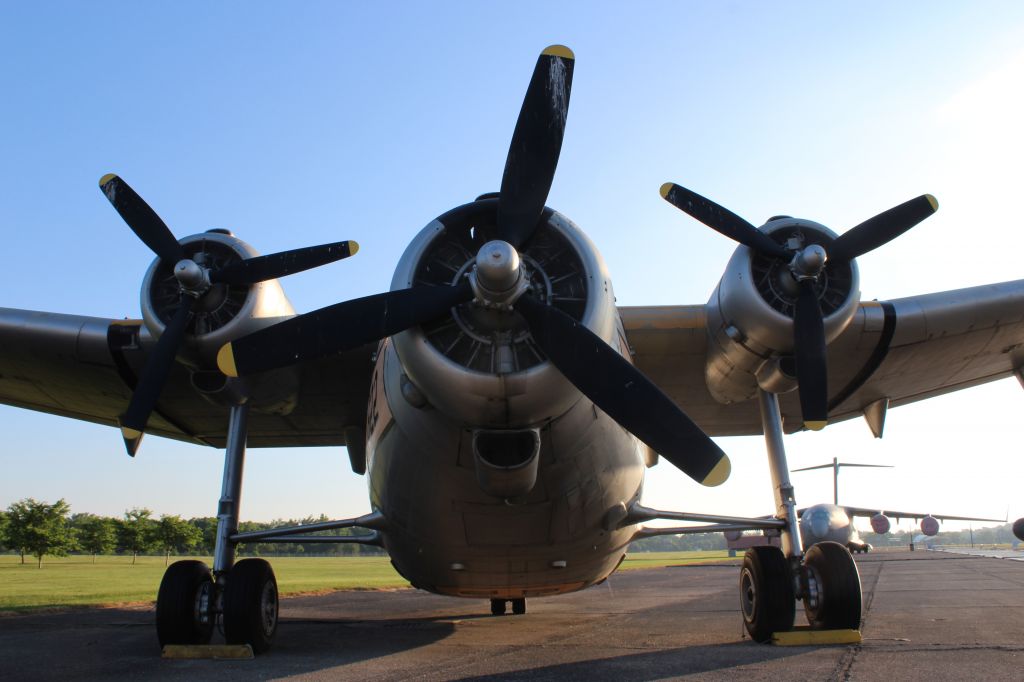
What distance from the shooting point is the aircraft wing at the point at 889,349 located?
10.5 m

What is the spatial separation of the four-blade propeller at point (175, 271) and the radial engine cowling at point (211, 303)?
17cm

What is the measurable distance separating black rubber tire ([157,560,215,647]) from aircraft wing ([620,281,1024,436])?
6574mm

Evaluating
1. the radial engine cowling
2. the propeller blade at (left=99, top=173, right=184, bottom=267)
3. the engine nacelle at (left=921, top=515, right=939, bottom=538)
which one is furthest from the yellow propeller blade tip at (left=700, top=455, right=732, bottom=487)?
the engine nacelle at (left=921, top=515, right=939, bottom=538)

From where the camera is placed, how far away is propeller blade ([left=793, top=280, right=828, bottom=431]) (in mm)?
9047

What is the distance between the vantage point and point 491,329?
6391mm

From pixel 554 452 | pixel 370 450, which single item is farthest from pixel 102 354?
pixel 554 452

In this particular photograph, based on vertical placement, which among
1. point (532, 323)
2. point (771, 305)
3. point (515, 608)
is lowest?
point (515, 608)

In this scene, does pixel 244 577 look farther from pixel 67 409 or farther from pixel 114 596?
pixel 114 596

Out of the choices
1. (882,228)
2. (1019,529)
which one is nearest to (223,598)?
(882,228)

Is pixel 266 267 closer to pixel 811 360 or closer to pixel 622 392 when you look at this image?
pixel 622 392

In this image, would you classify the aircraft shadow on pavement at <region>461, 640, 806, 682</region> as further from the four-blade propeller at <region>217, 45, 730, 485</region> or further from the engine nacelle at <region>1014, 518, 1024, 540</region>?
the engine nacelle at <region>1014, 518, 1024, 540</region>

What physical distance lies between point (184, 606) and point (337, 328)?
512 centimetres

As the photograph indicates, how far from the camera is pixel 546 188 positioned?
6734mm

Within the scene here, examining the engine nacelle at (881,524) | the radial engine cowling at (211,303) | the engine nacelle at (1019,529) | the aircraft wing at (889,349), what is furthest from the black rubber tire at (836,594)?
the engine nacelle at (881,524)
